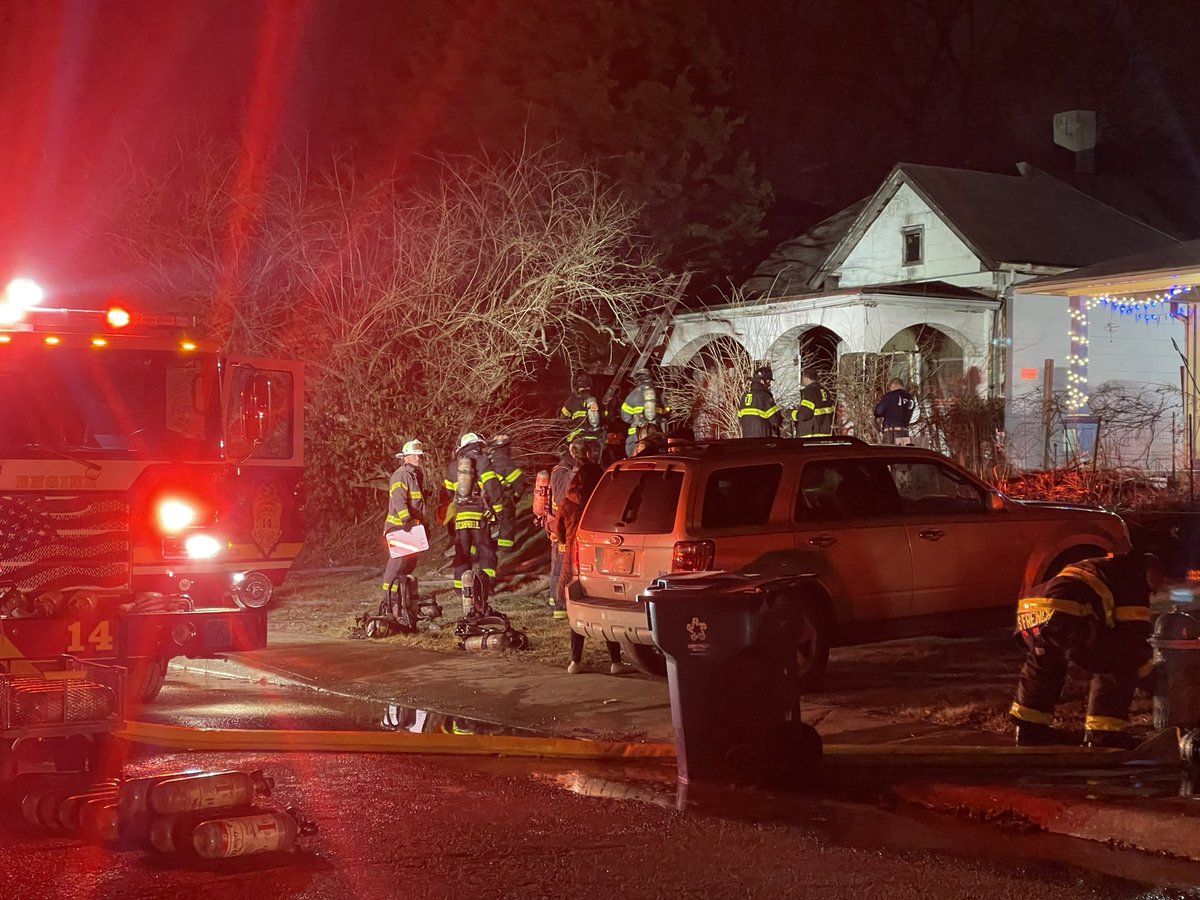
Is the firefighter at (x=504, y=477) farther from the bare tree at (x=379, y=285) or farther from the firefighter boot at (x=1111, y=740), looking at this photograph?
the firefighter boot at (x=1111, y=740)

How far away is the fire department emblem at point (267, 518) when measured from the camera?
28.4 feet

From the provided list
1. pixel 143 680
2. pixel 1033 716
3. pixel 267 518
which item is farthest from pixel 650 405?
pixel 1033 716

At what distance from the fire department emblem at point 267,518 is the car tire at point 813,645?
141 inches

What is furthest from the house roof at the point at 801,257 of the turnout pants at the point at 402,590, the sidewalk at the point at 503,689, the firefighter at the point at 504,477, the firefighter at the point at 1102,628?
the firefighter at the point at 1102,628

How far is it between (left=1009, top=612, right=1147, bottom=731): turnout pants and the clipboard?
660 centimetres

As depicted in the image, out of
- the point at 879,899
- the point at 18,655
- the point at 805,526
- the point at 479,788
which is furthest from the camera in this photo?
the point at 805,526

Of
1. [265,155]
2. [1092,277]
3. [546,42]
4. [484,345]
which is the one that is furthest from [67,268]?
[1092,277]

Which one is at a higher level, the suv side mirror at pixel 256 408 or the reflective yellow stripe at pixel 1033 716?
the suv side mirror at pixel 256 408

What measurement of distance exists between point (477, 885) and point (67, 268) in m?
19.5

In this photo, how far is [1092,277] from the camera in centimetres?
1866

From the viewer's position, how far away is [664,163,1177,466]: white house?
23844mm

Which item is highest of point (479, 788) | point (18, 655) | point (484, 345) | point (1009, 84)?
point (1009, 84)

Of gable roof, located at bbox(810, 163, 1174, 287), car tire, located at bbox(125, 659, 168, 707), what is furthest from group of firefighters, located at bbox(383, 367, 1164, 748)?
gable roof, located at bbox(810, 163, 1174, 287)

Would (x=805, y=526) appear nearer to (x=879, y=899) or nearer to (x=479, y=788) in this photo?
(x=479, y=788)
